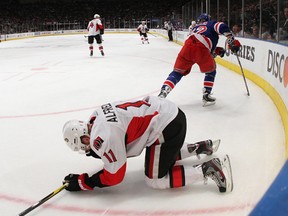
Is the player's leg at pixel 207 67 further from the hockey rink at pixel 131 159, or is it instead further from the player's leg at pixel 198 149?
the player's leg at pixel 198 149

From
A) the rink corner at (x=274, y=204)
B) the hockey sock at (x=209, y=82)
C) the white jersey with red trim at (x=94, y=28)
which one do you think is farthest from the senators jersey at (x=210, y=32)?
the white jersey with red trim at (x=94, y=28)

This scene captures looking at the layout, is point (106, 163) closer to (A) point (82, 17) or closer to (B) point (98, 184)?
(B) point (98, 184)

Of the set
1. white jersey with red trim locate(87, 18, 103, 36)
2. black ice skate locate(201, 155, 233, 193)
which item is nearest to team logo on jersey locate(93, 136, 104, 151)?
black ice skate locate(201, 155, 233, 193)

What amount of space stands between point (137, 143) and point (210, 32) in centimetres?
246

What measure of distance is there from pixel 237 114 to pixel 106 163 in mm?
2093

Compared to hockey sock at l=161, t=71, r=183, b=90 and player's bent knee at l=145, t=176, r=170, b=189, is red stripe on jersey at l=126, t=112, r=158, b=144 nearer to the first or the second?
player's bent knee at l=145, t=176, r=170, b=189

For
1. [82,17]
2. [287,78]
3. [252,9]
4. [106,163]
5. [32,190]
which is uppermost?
Result: [82,17]

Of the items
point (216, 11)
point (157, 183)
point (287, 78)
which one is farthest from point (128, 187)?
point (216, 11)

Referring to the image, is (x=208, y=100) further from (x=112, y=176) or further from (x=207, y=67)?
(x=112, y=176)

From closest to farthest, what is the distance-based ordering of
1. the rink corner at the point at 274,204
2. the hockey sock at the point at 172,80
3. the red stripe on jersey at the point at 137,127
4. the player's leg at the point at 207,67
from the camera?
1. the rink corner at the point at 274,204
2. the red stripe on jersey at the point at 137,127
3. the hockey sock at the point at 172,80
4. the player's leg at the point at 207,67

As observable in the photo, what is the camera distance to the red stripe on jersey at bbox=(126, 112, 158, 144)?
1829 mm

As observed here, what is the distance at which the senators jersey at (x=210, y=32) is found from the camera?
3908 millimetres

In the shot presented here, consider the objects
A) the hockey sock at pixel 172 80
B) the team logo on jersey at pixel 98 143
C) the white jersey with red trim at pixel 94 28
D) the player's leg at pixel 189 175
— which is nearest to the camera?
the team logo on jersey at pixel 98 143

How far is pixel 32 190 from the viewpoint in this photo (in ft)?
6.91
